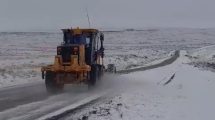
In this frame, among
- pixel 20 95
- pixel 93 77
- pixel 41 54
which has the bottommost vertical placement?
pixel 41 54

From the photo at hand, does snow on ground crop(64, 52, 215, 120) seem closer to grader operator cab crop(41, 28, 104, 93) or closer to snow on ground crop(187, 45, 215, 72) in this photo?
grader operator cab crop(41, 28, 104, 93)

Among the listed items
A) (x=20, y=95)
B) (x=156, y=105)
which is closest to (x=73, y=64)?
(x=20, y=95)

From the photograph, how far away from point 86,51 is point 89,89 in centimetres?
184

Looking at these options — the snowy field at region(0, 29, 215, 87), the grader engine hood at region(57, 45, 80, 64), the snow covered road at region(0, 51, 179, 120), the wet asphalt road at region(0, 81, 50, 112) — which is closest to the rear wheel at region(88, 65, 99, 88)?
the snow covered road at region(0, 51, 179, 120)

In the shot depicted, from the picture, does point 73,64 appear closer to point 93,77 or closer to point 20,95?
point 93,77

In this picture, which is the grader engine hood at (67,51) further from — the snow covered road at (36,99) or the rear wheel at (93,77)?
the snow covered road at (36,99)

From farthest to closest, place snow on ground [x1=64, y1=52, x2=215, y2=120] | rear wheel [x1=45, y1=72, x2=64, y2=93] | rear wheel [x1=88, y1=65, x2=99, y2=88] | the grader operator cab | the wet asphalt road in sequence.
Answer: rear wheel [x1=88, y1=65, x2=99, y2=88] → rear wheel [x1=45, y1=72, x2=64, y2=93] → the grader operator cab → the wet asphalt road → snow on ground [x1=64, y1=52, x2=215, y2=120]

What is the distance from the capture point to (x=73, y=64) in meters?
23.4

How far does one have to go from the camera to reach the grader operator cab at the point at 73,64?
23.4 metres

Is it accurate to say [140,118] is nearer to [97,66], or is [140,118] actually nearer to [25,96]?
[25,96]

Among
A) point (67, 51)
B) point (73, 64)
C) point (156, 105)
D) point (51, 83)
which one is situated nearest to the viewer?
point (156, 105)

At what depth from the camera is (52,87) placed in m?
23.7

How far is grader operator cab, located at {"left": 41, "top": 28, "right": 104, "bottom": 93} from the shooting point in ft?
76.8

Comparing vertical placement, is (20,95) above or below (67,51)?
below
